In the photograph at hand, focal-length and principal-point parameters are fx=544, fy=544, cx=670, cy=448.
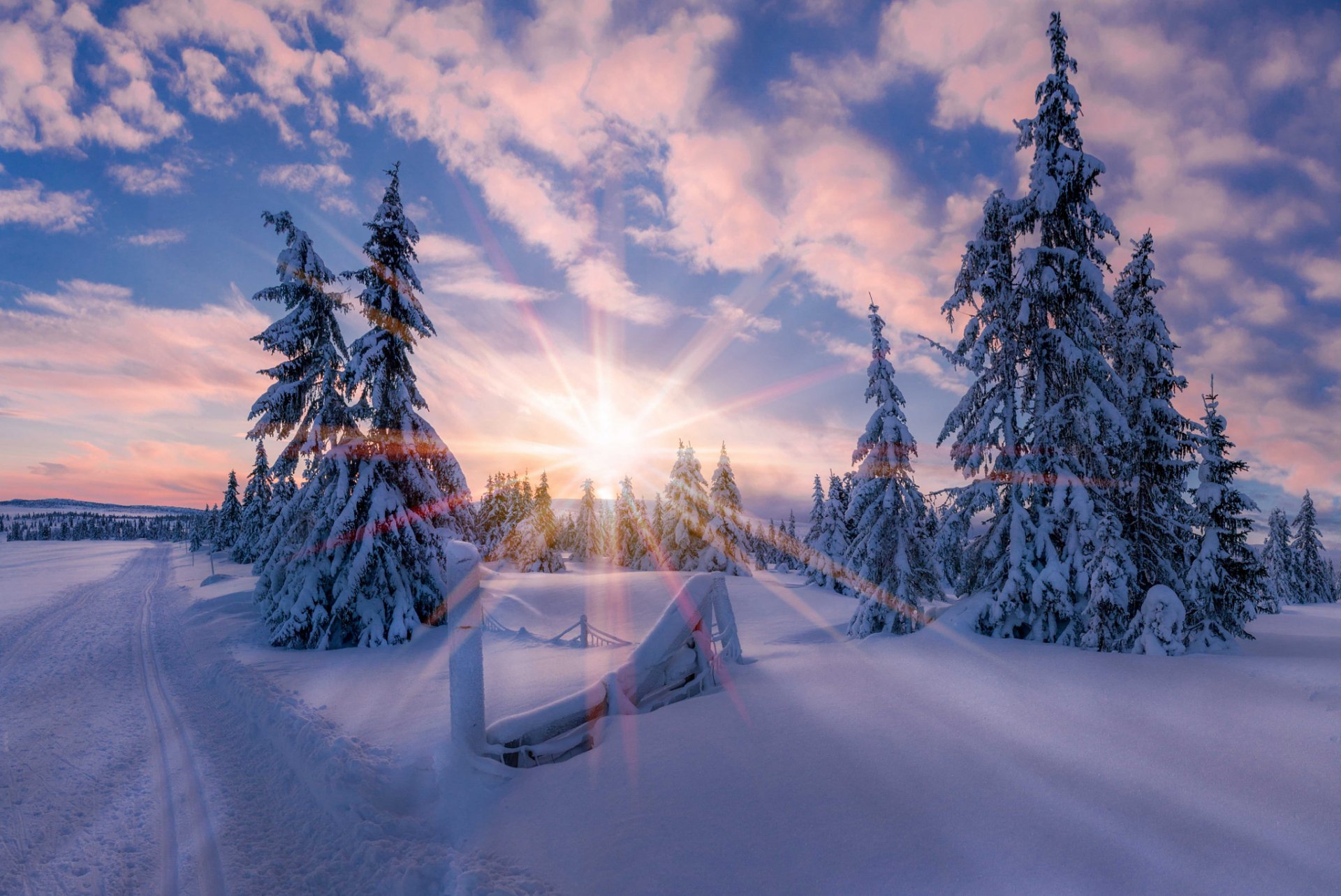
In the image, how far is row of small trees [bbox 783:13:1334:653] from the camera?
1104 cm

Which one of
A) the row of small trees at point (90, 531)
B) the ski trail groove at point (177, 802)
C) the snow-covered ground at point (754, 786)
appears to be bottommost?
the row of small trees at point (90, 531)

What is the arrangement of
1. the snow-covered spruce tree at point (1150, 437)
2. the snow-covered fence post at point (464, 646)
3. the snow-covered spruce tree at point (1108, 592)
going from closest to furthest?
the snow-covered fence post at point (464, 646) < the snow-covered spruce tree at point (1108, 592) < the snow-covered spruce tree at point (1150, 437)

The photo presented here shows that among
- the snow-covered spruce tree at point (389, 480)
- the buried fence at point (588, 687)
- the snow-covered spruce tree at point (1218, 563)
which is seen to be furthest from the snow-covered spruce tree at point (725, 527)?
the buried fence at point (588, 687)

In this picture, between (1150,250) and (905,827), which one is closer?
(905,827)

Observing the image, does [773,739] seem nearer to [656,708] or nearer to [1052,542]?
[656,708]

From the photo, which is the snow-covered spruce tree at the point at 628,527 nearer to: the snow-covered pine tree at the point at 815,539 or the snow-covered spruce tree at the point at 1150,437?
the snow-covered pine tree at the point at 815,539

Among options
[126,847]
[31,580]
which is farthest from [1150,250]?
[31,580]

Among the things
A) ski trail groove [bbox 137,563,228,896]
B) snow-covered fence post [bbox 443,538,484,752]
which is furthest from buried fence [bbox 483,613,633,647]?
snow-covered fence post [bbox 443,538,484,752]

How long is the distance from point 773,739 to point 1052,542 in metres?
9.36

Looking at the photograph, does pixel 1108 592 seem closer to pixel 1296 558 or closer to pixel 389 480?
pixel 389 480

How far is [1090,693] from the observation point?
7285 mm

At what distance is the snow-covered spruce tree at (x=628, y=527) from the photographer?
160ft

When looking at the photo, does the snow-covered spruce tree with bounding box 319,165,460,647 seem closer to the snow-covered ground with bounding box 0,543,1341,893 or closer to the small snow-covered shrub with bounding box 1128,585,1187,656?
the snow-covered ground with bounding box 0,543,1341,893

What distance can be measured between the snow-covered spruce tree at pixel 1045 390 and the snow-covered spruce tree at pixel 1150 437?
3.87 feet
